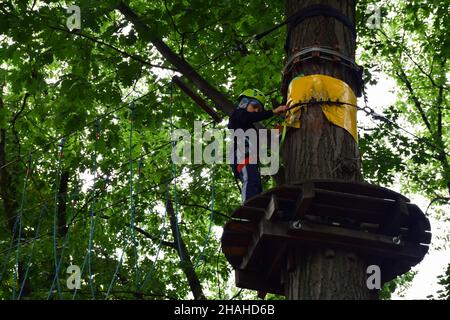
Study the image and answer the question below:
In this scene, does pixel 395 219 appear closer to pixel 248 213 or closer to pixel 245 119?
pixel 248 213

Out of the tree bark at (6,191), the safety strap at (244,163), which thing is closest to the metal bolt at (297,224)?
the safety strap at (244,163)

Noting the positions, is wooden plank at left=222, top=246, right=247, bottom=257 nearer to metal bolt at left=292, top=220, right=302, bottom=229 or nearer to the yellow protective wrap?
metal bolt at left=292, top=220, right=302, bottom=229

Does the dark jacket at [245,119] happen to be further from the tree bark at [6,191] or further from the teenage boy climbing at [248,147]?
the tree bark at [6,191]

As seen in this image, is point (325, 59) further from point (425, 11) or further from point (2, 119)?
point (2, 119)

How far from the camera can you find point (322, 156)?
4910mm

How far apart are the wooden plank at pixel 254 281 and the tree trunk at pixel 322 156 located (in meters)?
0.51

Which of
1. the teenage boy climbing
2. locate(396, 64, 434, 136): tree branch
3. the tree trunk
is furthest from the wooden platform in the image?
locate(396, 64, 434, 136): tree branch

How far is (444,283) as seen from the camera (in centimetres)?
862

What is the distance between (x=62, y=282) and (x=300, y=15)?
6.28 metres

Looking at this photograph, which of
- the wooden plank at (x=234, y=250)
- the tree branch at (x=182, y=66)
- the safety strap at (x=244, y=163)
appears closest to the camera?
the wooden plank at (x=234, y=250)

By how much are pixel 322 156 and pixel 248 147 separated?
150 cm

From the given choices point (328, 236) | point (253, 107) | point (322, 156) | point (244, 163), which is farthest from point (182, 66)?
point (328, 236)

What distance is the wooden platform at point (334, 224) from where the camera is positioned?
4422 millimetres

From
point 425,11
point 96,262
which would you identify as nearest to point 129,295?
point 96,262
